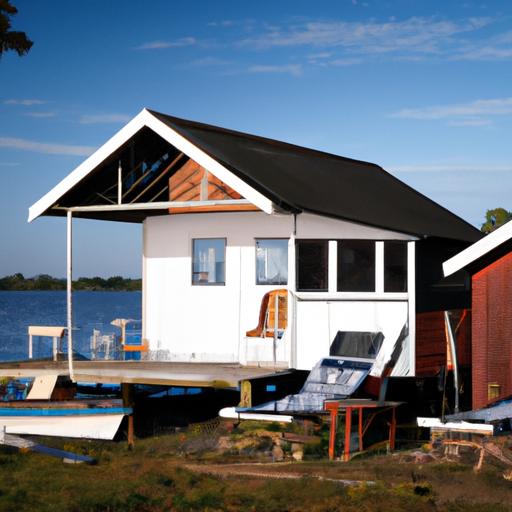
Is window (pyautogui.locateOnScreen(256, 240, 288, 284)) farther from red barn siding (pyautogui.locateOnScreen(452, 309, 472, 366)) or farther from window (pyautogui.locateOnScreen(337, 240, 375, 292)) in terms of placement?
red barn siding (pyautogui.locateOnScreen(452, 309, 472, 366))

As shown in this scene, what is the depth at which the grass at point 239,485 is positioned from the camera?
31.5 ft

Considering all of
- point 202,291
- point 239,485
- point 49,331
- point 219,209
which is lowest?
point 239,485

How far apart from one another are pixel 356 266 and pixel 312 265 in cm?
80

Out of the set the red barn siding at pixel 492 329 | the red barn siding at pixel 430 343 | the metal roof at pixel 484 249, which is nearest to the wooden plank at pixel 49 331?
the red barn siding at pixel 430 343

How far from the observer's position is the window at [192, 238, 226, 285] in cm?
1728

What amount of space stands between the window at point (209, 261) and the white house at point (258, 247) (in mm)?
21

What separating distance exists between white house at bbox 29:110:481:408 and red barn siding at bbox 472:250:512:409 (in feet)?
5.01

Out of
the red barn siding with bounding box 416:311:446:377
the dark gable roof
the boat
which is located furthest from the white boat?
the red barn siding with bounding box 416:311:446:377

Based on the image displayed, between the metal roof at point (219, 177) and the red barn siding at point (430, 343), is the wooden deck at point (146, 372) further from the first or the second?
the metal roof at point (219, 177)

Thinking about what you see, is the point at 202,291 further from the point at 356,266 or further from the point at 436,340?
the point at 436,340

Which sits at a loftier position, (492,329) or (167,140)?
(167,140)

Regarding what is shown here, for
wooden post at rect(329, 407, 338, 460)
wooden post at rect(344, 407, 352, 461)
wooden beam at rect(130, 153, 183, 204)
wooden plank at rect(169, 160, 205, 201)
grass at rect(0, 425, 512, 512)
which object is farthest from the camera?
wooden plank at rect(169, 160, 205, 201)

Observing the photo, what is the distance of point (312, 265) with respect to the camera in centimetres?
1501

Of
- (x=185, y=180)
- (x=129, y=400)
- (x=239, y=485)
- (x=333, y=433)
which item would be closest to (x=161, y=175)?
(x=185, y=180)
